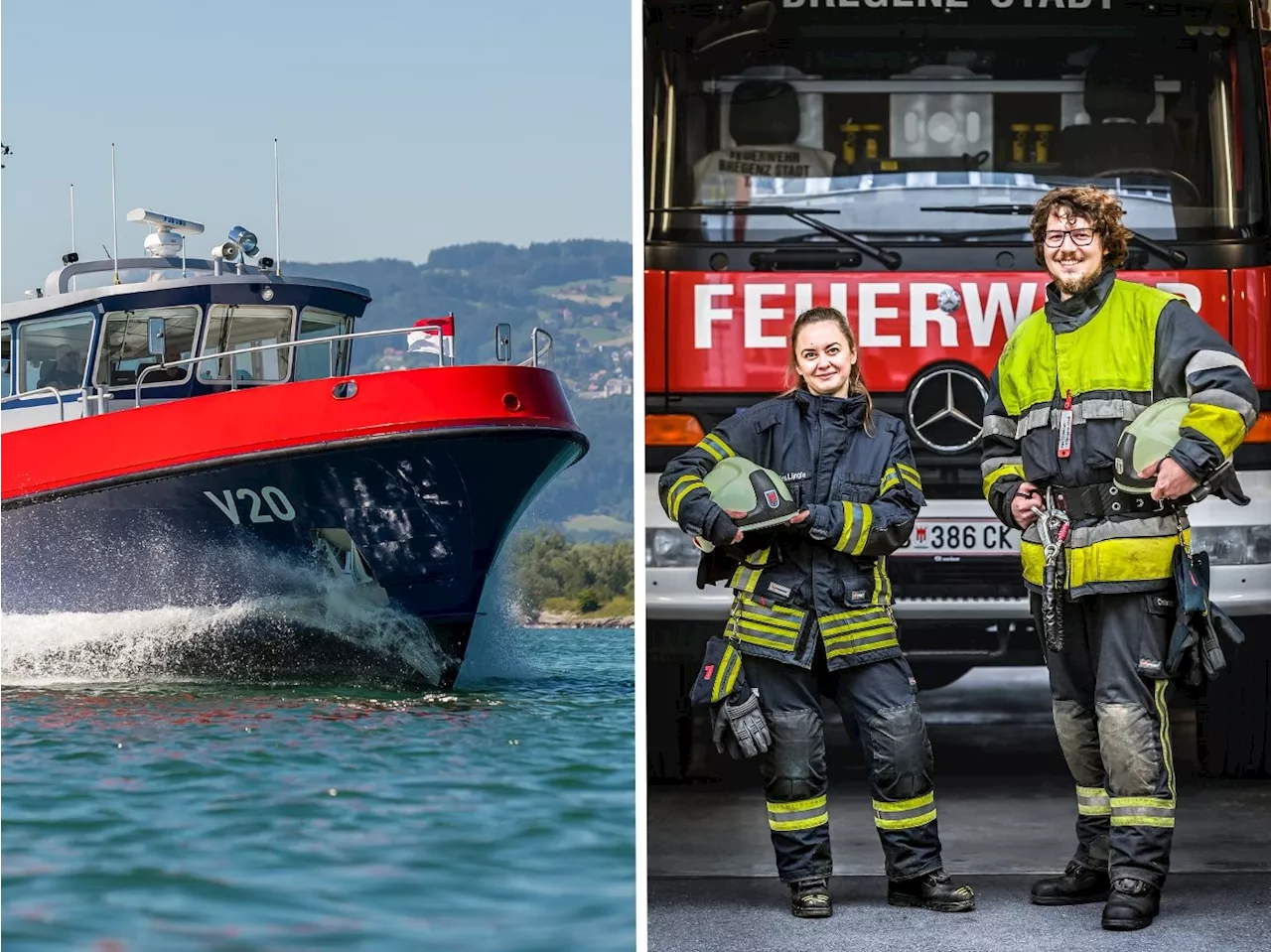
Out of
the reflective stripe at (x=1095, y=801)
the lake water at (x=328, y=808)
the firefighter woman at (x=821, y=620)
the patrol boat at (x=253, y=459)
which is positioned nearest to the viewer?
the firefighter woman at (x=821, y=620)

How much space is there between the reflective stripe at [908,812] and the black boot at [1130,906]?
1.33 ft

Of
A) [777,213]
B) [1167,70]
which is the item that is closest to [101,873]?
[777,213]

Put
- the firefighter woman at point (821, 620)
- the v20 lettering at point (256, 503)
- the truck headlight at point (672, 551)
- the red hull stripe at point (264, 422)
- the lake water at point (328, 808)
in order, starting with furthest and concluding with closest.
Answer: the v20 lettering at point (256, 503), the red hull stripe at point (264, 422), the truck headlight at point (672, 551), the lake water at point (328, 808), the firefighter woman at point (821, 620)

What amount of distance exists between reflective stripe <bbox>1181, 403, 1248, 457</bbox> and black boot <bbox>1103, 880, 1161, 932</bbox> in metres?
0.92

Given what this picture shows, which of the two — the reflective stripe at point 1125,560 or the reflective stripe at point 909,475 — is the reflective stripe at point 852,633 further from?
the reflective stripe at point 1125,560

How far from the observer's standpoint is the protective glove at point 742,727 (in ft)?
11.9

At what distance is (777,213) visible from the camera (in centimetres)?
480

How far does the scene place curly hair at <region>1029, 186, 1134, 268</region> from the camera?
11.8 feet

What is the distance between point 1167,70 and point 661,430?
1.81 m

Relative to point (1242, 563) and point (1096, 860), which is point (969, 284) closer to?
point (1242, 563)

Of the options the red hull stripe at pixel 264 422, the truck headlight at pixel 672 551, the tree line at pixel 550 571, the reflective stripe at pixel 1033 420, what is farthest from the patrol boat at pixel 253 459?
the reflective stripe at pixel 1033 420

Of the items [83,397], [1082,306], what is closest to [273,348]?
[83,397]

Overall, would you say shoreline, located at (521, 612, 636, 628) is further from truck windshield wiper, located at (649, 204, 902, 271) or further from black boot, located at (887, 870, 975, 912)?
black boot, located at (887, 870, 975, 912)

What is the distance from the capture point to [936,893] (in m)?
3.64
